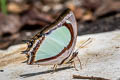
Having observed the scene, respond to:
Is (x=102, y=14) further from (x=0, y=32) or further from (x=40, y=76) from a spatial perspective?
(x=40, y=76)

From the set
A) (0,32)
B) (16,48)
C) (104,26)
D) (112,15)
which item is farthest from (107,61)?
(0,32)

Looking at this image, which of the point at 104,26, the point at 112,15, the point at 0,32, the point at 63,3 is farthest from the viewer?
the point at 63,3

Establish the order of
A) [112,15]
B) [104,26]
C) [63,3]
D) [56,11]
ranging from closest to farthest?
[104,26], [112,15], [56,11], [63,3]

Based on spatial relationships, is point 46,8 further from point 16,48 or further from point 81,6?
point 16,48

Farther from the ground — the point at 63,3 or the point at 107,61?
the point at 63,3

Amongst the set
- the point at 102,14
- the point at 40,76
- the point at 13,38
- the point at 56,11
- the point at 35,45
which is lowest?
the point at 40,76

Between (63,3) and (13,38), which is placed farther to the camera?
(63,3)
